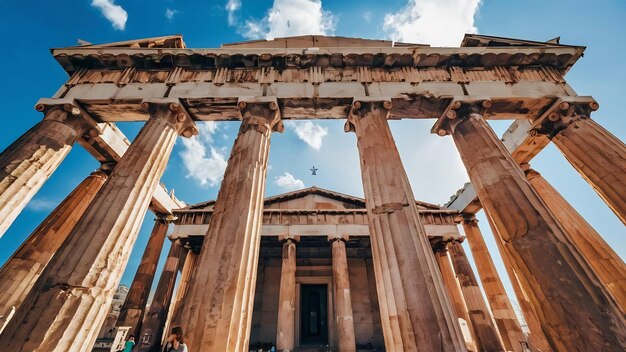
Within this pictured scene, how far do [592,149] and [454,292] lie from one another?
37.9 ft

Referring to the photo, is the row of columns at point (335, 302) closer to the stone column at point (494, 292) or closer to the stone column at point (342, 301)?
the stone column at point (342, 301)

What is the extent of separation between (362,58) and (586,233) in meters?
9.75

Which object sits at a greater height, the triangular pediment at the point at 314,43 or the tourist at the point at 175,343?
the triangular pediment at the point at 314,43

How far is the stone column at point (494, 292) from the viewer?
37.2 ft

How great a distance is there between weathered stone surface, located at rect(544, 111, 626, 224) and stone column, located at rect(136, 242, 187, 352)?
18.1 metres

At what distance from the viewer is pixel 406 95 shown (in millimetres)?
7297

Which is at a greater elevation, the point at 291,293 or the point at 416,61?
the point at 416,61

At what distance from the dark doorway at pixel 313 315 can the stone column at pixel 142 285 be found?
32.0 ft

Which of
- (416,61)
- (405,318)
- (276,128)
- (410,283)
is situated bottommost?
(405,318)

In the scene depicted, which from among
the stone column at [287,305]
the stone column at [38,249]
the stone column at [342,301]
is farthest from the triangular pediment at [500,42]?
the stone column at [38,249]

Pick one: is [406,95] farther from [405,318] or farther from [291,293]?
[291,293]

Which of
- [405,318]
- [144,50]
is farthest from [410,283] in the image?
[144,50]

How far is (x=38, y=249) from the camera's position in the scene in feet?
26.2

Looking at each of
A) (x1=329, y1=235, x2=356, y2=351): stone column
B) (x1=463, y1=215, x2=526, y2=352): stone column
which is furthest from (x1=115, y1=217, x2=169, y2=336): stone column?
(x1=463, y1=215, x2=526, y2=352): stone column
